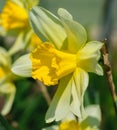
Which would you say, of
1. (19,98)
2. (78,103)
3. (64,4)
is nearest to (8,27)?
(19,98)

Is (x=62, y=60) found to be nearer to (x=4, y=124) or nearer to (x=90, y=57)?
(x=90, y=57)

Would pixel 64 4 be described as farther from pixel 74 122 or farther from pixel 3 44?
pixel 74 122

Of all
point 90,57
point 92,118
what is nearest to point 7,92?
point 92,118

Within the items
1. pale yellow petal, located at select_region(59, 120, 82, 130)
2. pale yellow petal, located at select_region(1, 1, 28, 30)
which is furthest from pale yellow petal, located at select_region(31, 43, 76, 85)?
pale yellow petal, located at select_region(1, 1, 28, 30)

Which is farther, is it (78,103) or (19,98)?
(19,98)

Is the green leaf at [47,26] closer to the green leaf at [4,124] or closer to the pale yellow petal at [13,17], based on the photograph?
the green leaf at [4,124]

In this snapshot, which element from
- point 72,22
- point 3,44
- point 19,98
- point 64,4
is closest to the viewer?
point 72,22

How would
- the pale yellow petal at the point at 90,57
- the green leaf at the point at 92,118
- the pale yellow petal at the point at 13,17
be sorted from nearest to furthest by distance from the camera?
the pale yellow petal at the point at 90,57
the green leaf at the point at 92,118
the pale yellow petal at the point at 13,17

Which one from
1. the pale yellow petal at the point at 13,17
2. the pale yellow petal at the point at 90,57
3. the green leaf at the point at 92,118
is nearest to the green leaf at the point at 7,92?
the pale yellow petal at the point at 13,17
